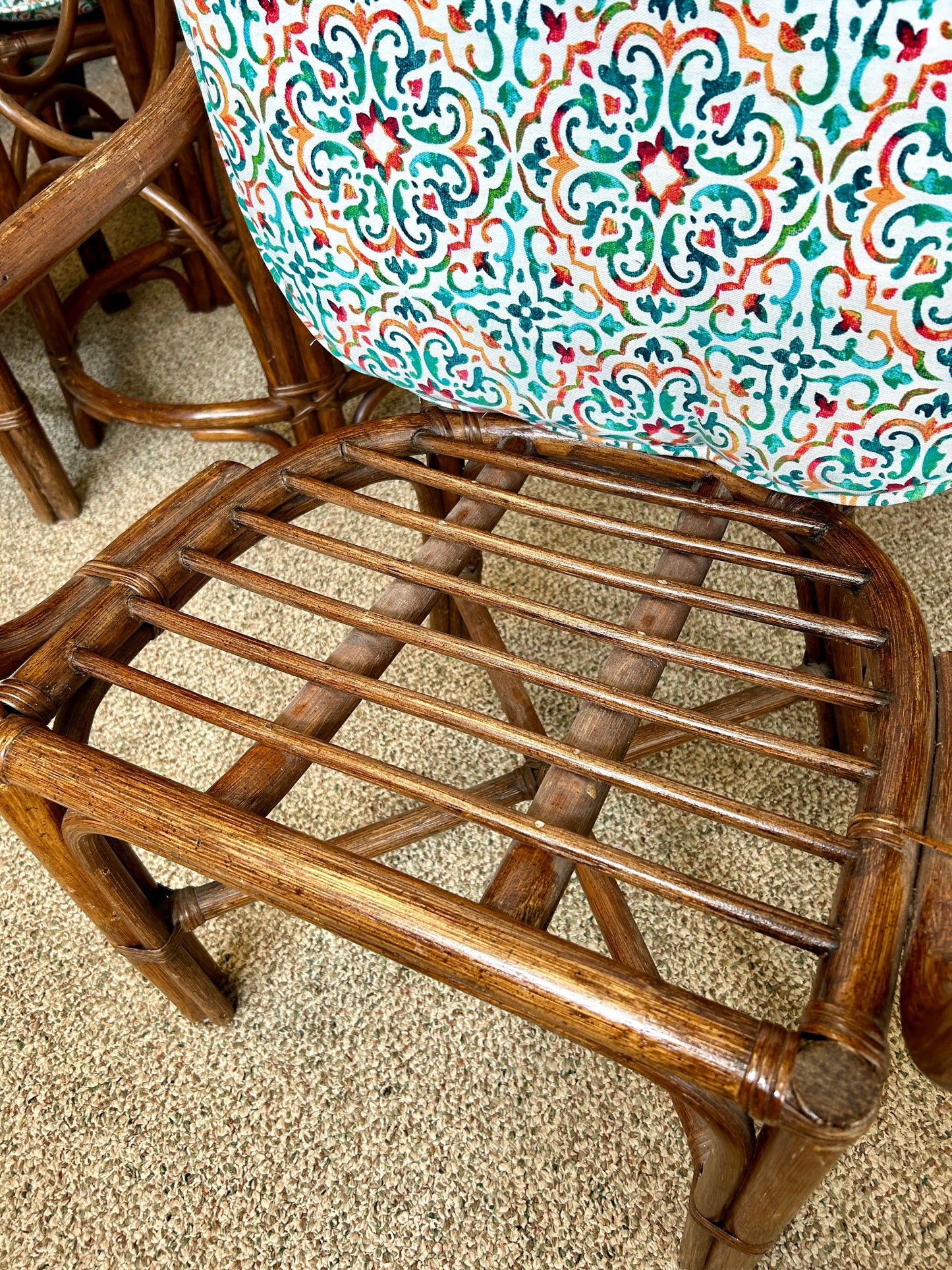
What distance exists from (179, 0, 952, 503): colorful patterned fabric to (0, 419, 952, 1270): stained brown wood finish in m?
0.07

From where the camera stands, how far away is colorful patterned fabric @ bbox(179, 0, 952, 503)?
1.74 ft

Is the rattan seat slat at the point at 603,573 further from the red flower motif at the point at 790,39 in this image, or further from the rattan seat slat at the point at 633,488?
the red flower motif at the point at 790,39

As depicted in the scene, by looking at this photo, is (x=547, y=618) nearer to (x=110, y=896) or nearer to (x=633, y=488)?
(x=633, y=488)

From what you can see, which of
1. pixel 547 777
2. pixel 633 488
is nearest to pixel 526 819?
pixel 547 777

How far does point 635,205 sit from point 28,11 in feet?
3.61

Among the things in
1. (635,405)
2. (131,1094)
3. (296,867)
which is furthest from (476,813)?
(131,1094)

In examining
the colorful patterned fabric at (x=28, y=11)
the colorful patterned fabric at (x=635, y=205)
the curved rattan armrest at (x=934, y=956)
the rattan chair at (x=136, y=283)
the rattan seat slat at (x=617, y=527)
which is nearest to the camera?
the curved rattan armrest at (x=934, y=956)

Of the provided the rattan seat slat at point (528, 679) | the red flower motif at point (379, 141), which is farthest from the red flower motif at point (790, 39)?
the rattan seat slat at point (528, 679)

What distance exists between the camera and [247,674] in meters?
1.12

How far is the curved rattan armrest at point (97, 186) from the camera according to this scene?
673 mm

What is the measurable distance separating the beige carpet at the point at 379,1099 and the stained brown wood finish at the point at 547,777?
8 centimetres

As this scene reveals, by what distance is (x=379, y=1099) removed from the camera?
801 mm

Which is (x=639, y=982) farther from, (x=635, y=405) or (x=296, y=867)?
(x=635, y=405)

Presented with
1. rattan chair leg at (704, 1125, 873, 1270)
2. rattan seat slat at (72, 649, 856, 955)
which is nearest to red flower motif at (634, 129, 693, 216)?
rattan seat slat at (72, 649, 856, 955)
